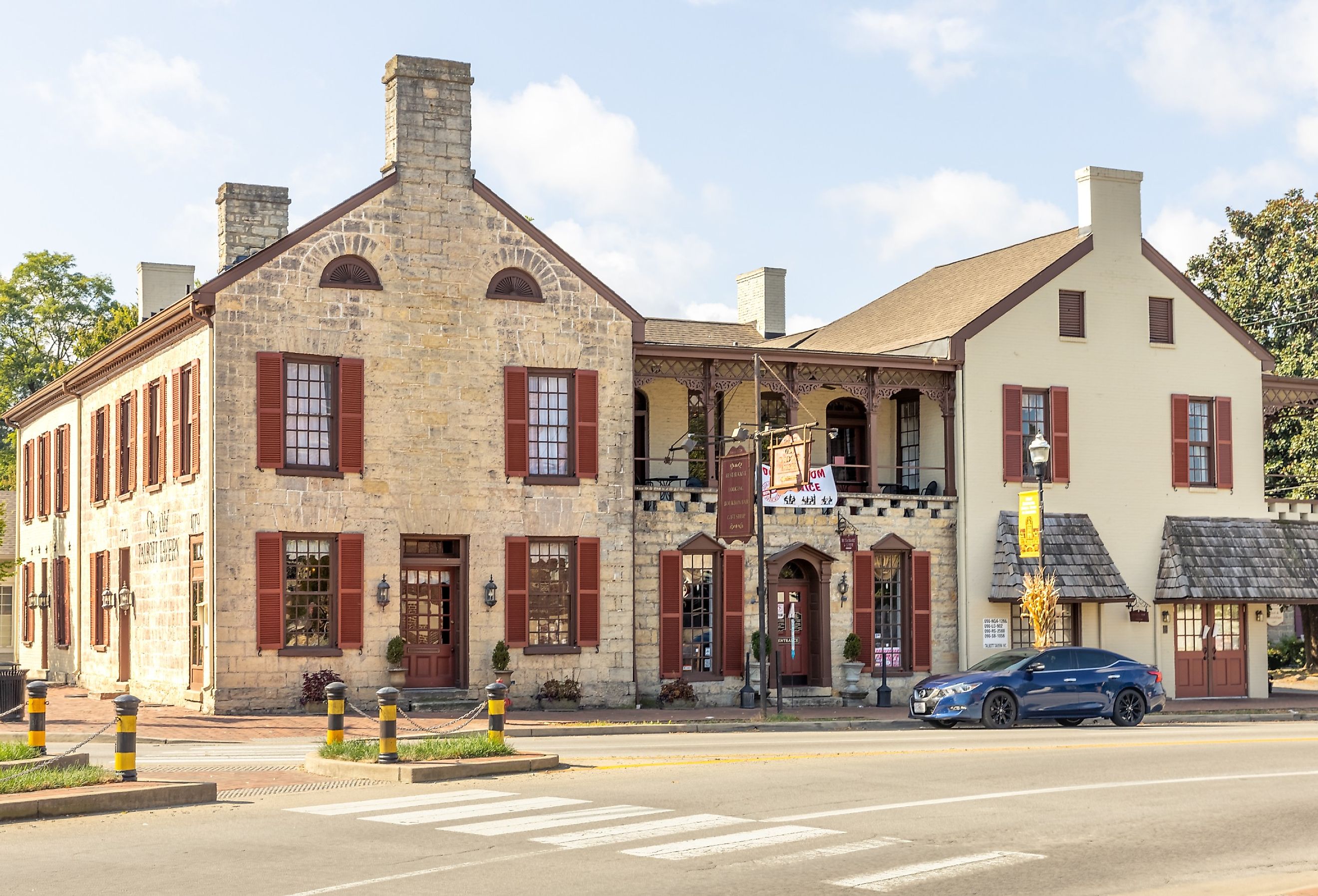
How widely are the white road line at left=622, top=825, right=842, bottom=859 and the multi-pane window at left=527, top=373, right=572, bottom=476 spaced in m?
18.4

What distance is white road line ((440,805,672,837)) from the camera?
13422 mm

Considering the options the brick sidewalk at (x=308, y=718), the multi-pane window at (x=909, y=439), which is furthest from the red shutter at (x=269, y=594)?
the multi-pane window at (x=909, y=439)

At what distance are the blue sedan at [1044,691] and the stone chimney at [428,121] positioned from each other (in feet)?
42.1

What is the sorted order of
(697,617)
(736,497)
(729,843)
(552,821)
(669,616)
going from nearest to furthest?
(729,843) → (552,821) → (736,497) → (669,616) → (697,617)

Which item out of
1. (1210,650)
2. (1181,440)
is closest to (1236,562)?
(1210,650)

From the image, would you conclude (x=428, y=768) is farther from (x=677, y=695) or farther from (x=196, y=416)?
(x=677, y=695)

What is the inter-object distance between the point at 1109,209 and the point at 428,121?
50.0 ft

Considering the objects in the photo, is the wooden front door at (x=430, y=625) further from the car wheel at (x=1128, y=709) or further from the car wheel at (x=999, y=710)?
the car wheel at (x=1128, y=709)

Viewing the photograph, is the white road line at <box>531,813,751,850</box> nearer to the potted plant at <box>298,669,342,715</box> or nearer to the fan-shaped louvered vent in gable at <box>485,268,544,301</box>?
the potted plant at <box>298,669,342,715</box>

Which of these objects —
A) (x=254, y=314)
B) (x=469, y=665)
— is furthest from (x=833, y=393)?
(x=254, y=314)

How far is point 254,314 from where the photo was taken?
Answer: 2934 centimetres

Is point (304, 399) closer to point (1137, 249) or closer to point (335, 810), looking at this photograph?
point (335, 810)

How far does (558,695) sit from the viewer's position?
102 feet

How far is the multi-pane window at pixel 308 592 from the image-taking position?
96.8 ft
